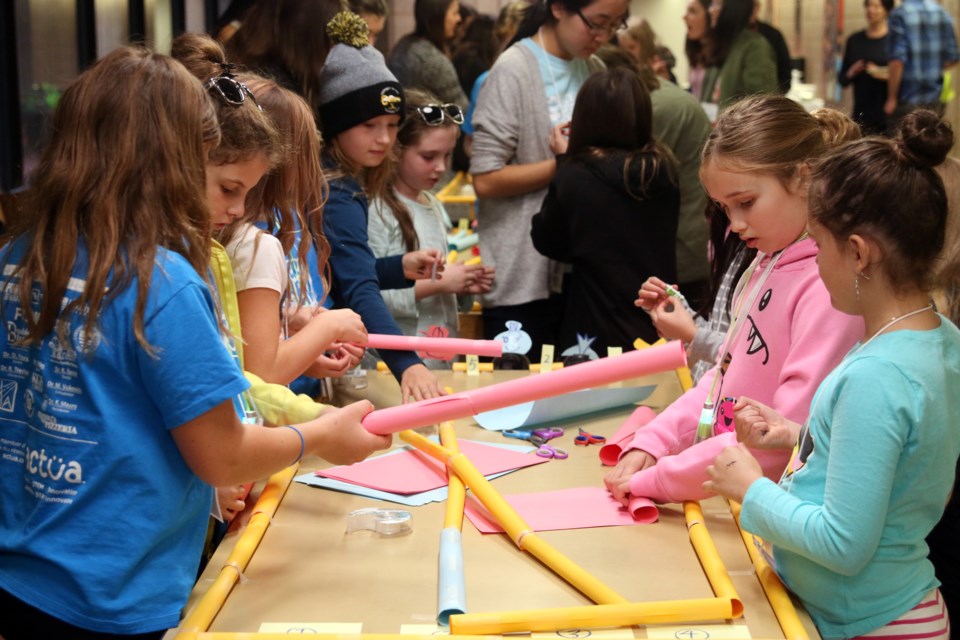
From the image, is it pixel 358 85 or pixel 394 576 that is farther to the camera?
pixel 358 85

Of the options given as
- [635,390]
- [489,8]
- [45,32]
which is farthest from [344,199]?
[489,8]

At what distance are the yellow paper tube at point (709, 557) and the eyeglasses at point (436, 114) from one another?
1741 millimetres

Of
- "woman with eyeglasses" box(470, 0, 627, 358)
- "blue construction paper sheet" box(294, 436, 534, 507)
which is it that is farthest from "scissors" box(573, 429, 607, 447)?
"woman with eyeglasses" box(470, 0, 627, 358)

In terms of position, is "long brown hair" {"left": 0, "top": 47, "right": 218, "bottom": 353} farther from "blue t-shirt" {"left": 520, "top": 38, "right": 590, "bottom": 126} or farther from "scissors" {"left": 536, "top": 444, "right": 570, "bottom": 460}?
"blue t-shirt" {"left": 520, "top": 38, "right": 590, "bottom": 126}

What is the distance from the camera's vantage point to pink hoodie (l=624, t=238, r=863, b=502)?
5.31 feet

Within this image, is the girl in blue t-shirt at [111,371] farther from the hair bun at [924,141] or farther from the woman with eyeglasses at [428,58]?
the woman with eyeglasses at [428,58]

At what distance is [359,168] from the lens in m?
2.74

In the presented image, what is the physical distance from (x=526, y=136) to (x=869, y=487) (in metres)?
2.22

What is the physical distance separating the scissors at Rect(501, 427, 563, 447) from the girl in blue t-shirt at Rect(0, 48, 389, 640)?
842 mm

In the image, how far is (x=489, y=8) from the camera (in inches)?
385

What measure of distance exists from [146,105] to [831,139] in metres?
1.18

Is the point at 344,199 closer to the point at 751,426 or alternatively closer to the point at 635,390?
the point at 635,390

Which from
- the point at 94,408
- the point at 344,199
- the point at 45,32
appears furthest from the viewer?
the point at 45,32

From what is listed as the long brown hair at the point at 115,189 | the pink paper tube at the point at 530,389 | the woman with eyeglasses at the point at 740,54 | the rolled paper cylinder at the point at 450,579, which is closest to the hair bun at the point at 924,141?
the pink paper tube at the point at 530,389
